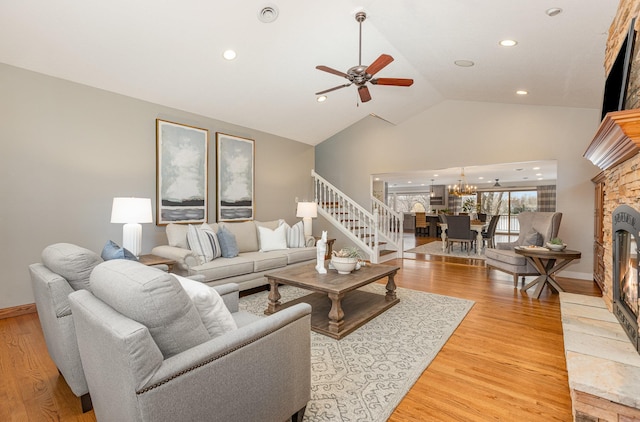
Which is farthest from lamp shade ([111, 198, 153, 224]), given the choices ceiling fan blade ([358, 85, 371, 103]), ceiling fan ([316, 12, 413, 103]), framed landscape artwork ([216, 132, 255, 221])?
ceiling fan blade ([358, 85, 371, 103])

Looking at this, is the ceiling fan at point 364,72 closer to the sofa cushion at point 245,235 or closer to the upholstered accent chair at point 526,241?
the sofa cushion at point 245,235

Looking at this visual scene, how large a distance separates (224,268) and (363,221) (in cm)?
384

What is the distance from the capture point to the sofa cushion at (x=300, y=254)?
4.63m

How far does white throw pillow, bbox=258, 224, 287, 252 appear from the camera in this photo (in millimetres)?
4836

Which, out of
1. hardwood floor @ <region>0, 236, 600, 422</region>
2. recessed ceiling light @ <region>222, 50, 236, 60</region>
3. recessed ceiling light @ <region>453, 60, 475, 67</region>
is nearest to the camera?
hardwood floor @ <region>0, 236, 600, 422</region>

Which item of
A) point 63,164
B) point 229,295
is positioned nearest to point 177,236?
point 63,164

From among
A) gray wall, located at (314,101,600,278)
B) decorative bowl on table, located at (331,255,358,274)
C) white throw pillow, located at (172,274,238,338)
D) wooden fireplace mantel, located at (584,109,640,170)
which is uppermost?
gray wall, located at (314,101,600,278)

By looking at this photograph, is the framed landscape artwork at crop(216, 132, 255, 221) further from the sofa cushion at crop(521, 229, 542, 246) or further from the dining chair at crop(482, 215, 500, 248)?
the dining chair at crop(482, 215, 500, 248)

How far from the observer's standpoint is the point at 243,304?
12.5ft

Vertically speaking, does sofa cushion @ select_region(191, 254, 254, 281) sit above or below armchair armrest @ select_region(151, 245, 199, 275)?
below

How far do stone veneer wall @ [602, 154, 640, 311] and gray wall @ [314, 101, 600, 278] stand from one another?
260 cm

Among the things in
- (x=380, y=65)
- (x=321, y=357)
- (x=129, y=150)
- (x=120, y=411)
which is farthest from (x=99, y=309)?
(x=129, y=150)

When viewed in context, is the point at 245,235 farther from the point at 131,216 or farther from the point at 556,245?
the point at 556,245

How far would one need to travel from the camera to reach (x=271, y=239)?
4871 mm
